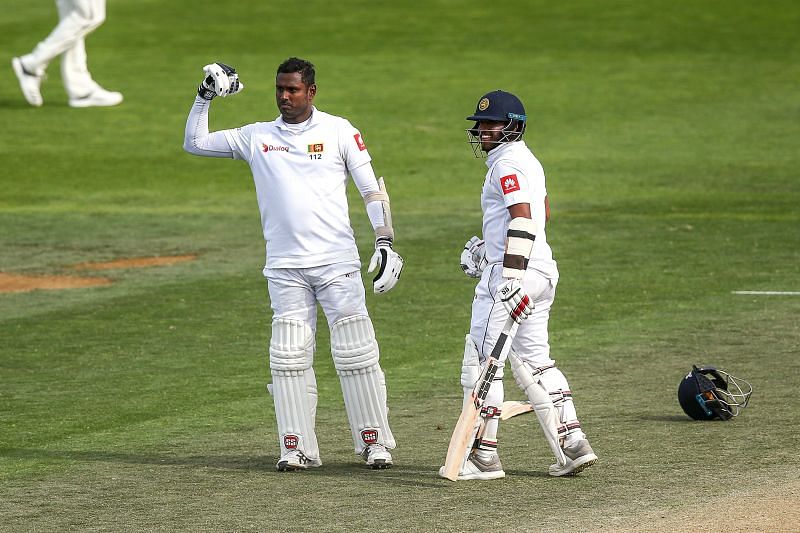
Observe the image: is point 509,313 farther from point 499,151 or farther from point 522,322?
point 499,151

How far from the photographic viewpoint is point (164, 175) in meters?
22.1

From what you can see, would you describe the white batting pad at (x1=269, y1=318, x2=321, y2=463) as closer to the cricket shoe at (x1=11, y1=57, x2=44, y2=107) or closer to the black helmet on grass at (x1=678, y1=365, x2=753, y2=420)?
the black helmet on grass at (x1=678, y1=365, x2=753, y2=420)

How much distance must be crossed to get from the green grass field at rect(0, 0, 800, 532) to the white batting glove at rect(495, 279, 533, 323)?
87cm

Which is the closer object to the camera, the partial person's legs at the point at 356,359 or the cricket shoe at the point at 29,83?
the partial person's legs at the point at 356,359

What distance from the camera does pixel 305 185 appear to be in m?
8.62

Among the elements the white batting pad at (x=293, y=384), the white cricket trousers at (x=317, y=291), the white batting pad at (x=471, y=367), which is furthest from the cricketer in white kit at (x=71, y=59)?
the white batting pad at (x=471, y=367)

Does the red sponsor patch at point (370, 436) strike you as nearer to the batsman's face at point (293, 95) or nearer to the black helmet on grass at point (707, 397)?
the batsman's face at point (293, 95)

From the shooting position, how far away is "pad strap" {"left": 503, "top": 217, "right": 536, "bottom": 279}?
25.9 feet

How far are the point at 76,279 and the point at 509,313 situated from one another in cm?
816

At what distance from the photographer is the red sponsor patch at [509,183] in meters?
8.00

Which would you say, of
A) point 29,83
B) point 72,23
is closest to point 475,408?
point 72,23

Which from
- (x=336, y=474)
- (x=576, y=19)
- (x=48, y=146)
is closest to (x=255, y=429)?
(x=336, y=474)

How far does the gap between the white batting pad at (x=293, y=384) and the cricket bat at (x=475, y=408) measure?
0.88 metres

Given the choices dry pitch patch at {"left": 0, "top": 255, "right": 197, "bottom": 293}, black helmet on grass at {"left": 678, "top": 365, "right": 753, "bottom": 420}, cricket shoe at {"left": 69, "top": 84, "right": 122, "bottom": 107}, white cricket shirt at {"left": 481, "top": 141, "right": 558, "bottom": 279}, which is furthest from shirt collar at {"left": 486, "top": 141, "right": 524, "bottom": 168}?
cricket shoe at {"left": 69, "top": 84, "right": 122, "bottom": 107}
